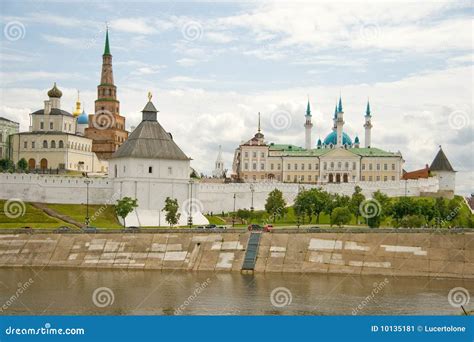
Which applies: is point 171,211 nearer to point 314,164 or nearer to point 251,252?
point 251,252

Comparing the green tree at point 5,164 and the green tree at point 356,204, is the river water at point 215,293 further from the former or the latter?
the green tree at point 5,164

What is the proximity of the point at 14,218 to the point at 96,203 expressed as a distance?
11.2 m

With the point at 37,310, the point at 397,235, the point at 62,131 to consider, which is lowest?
the point at 37,310

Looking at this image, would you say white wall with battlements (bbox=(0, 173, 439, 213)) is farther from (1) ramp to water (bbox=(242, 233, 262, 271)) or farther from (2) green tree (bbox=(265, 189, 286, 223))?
(1) ramp to water (bbox=(242, 233, 262, 271))

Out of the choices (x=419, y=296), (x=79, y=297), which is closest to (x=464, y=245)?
(x=419, y=296)

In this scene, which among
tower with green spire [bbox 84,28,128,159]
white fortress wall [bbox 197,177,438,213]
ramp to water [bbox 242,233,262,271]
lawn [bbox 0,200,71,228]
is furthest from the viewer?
tower with green spire [bbox 84,28,128,159]

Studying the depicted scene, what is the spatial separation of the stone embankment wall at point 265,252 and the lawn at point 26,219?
6.94 metres

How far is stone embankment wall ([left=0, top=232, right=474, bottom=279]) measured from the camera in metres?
63.8

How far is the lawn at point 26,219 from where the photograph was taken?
7906cm

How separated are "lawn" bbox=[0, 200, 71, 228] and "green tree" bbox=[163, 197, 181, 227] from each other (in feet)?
33.1

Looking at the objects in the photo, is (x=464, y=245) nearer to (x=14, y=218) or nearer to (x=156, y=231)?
(x=156, y=231)

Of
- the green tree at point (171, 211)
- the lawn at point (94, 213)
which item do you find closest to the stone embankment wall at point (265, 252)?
the green tree at point (171, 211)

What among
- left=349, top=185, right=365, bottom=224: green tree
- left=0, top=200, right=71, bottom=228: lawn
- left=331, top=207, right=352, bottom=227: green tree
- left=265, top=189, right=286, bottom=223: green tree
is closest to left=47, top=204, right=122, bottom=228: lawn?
left=0, top=200, right=71, bottom=228: lawn

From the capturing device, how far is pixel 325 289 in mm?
54625
